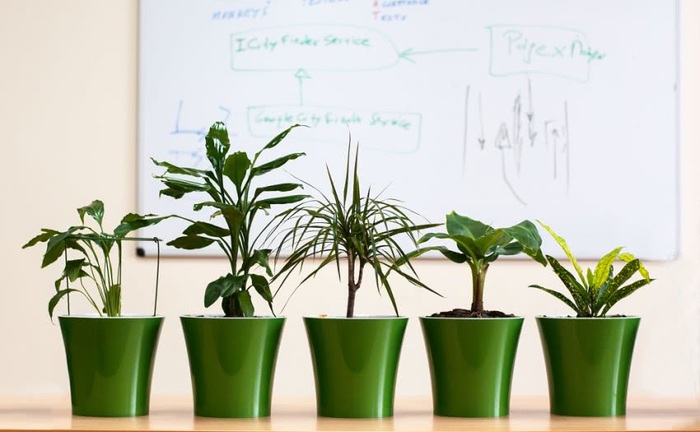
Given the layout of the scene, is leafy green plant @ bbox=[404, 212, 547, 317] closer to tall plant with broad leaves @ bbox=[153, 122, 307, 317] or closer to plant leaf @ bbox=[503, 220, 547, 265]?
plant leaf @ bbox=[503, 220, 547, 265]

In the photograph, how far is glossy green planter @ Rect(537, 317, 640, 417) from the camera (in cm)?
125

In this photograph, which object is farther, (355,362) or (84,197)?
(84,197)

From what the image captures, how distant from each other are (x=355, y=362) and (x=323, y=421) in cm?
9

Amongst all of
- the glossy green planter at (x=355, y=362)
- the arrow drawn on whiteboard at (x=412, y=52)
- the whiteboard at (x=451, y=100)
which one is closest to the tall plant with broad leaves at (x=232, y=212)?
the glossy green planter at (x=355, y=362)

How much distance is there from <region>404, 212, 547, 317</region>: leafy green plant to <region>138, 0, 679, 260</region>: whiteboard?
1339 millimetres

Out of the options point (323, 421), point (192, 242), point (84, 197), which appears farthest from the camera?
point (84, 197)

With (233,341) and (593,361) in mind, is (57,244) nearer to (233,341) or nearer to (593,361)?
(233,341)

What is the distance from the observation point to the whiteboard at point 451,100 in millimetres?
2609

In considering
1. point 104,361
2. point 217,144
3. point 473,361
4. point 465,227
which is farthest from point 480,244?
point 104,361

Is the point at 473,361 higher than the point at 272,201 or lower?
lower

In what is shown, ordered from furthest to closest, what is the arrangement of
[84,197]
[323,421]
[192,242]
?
1. [84,197]
2. [192,242]
3. [323,421]

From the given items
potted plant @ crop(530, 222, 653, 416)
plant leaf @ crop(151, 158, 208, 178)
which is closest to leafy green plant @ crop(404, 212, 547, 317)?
potted plant @ crop(530, 222, 653, 416)

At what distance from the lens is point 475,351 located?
122 cm

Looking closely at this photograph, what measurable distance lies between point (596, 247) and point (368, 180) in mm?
728
